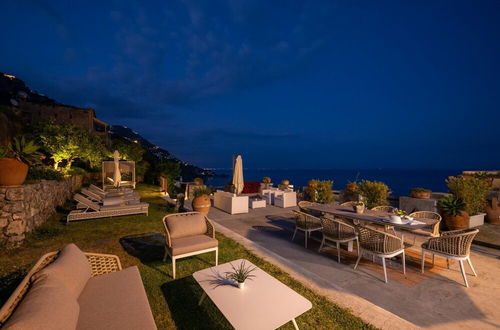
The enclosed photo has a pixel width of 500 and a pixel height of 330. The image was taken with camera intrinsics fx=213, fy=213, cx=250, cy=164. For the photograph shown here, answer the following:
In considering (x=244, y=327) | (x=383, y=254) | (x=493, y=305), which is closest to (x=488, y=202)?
(x=493, y=305)

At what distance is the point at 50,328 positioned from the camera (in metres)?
1.26

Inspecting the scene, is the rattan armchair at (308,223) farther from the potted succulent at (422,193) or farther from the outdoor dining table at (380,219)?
the potted succulent at (422,193)

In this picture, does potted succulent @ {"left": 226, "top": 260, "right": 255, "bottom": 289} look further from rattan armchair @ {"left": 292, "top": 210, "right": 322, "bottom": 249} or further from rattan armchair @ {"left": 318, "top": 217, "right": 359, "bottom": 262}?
rattan armchair @ {"left": 292, "top": 210, "right": 322, "bottom": 249}

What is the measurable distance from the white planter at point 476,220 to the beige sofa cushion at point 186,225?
7.73 m

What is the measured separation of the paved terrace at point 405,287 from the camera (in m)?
2.56

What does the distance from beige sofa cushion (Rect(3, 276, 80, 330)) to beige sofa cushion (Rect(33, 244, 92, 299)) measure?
9 centimetres

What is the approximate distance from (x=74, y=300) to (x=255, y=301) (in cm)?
154

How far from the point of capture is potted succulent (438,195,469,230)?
5723 mm

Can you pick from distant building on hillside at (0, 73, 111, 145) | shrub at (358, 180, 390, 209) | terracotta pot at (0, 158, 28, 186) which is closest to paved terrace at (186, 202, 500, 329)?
shrub at (358, 180, 390, 209)

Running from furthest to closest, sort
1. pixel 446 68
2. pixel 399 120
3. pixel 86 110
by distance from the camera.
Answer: pixel 399 120, pixel 446 68, pixel 86 110

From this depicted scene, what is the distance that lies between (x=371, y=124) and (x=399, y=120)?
1761 cm

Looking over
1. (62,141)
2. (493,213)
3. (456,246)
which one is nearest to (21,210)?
(62,141)

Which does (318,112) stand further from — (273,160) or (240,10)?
(240,10)

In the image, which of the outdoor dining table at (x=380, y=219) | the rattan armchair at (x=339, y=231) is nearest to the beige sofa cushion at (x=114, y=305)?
the rattan armchair at (x=339, y=231)
